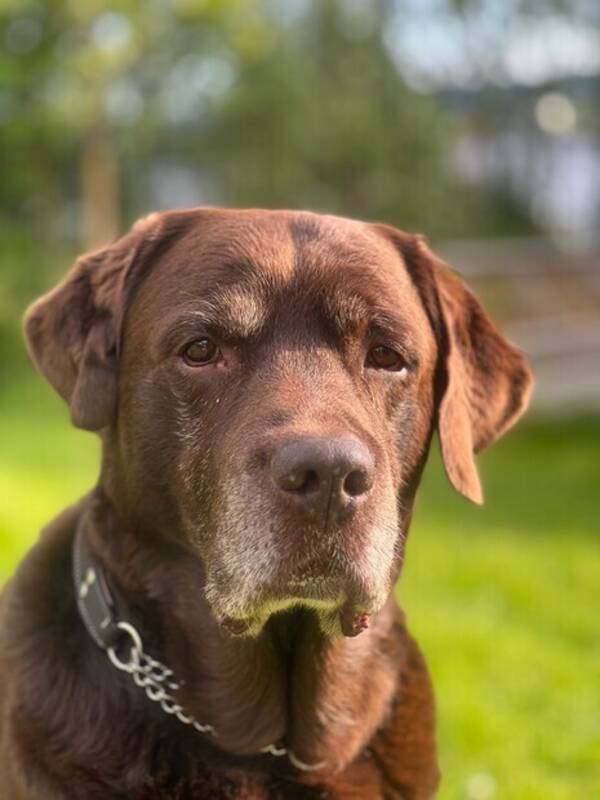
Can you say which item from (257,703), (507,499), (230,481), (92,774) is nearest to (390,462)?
(230,481)

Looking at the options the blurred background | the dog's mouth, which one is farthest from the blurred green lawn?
the dog's mouth

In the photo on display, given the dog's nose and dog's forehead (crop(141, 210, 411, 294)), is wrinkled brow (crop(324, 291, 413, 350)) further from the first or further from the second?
the dog's nose

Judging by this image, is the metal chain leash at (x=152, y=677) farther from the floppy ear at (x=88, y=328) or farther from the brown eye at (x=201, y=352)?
the brown eye at (x=201, y=352)

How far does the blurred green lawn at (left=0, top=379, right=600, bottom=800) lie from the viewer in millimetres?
4980

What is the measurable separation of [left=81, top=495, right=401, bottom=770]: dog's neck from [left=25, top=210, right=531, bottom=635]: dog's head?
98 mm

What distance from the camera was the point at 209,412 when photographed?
9.90ft

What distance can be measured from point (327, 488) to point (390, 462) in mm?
424

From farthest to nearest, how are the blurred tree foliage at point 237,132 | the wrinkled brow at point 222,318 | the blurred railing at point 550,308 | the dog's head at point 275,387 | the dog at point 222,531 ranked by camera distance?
the blurred tree foliage at point 237,132
the blurred railing at point 550,308
the wrinkled brow at point 222,318
the dog at point 222,531
the dog's head at point 275,387

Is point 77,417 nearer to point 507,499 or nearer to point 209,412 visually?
point 209,412

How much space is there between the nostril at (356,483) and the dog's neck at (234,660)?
59cm

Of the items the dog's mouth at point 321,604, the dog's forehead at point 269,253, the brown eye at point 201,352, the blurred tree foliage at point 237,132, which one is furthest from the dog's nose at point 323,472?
the blurred tree foliage at point 237,132

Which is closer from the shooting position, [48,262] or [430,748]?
[430,748]

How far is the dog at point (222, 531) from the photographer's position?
2.93 m

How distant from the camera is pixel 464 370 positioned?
3.46 metres
